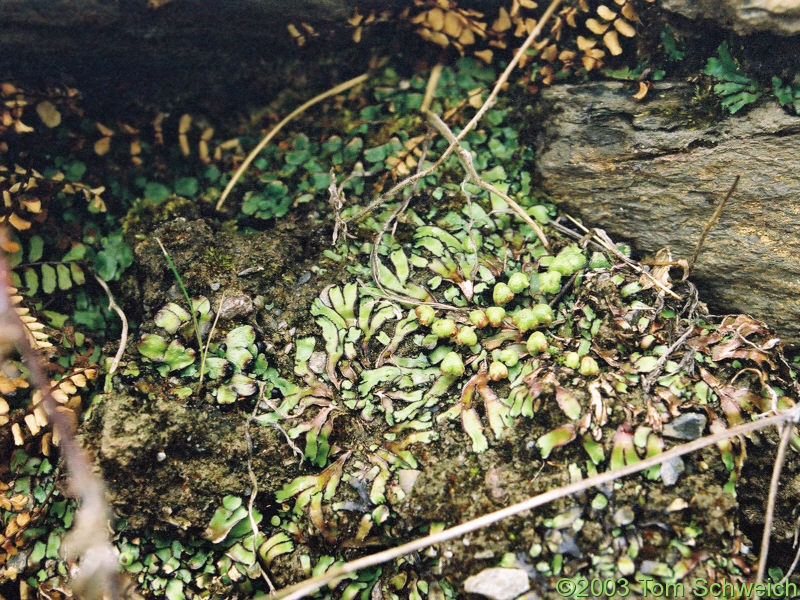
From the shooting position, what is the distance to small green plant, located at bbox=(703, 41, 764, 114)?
315 centimetres

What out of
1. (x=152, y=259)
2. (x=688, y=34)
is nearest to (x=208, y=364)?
(x=152, y=259)

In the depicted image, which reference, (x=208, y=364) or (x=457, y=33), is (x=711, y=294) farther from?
(x=208, y=364)

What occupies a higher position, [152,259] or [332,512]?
[152,259]

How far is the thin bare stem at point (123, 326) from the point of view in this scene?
9.72 ft

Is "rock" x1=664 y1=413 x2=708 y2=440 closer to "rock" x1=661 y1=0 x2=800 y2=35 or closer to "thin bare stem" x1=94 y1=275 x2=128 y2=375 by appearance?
"rock" x1=661 y1=0 x2=800 y2=35

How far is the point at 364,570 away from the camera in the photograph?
103 inches

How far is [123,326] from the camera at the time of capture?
10.8 ft

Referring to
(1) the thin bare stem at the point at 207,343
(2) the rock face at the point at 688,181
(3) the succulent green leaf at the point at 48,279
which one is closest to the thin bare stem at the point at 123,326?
(3) the succulent green leaf at the point at 48,279

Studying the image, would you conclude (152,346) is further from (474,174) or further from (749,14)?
(749,14)

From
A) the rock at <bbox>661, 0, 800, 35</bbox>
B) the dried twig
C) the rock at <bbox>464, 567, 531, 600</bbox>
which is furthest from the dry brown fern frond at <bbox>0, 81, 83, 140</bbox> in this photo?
A: the rock at <bbox>661, 0, 800, 35</bbox>

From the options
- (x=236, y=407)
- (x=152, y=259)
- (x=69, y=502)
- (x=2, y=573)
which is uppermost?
(x=152, y=259)

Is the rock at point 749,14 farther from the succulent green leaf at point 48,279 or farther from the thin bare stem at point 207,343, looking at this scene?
the succulent green leaf at point 48,279

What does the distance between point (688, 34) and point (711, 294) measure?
1569 millimetres

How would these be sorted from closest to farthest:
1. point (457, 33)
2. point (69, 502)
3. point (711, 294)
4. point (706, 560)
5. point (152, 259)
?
point (706, 560)
point (69, 502)
point (711, 294)
point (152, 259)
point (457, 33)
